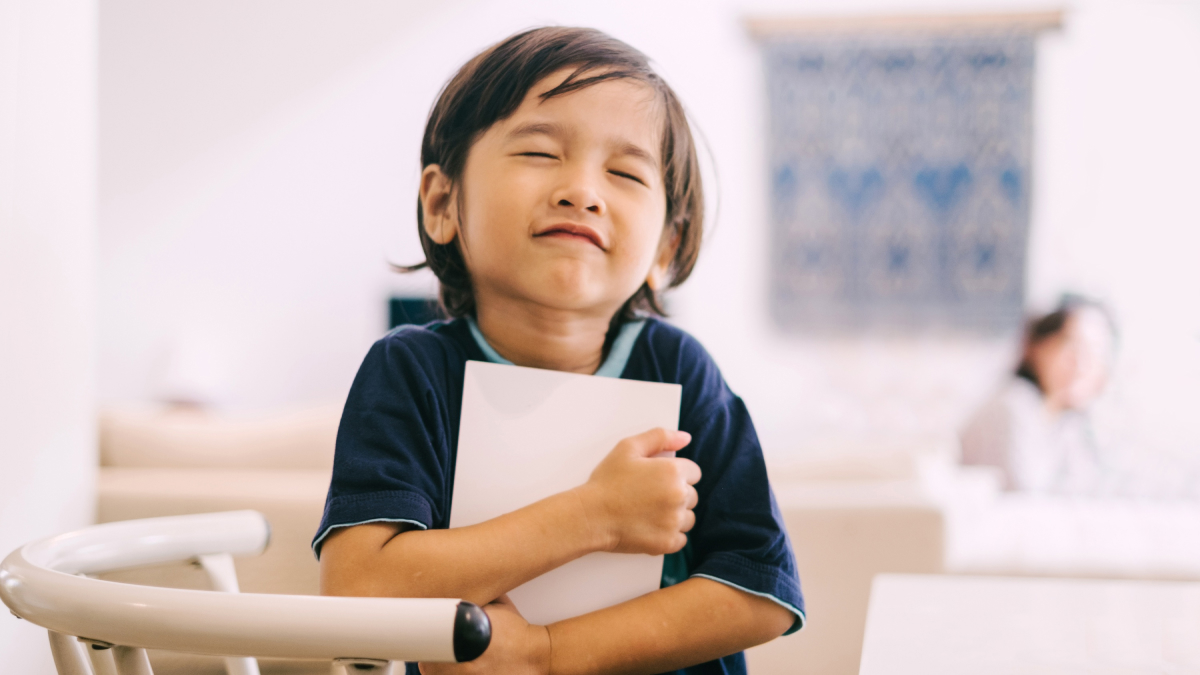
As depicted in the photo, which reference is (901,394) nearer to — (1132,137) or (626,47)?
(1132,137)

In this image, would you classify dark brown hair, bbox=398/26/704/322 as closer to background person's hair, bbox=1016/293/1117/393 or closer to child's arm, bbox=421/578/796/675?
child's arm, bbox=421/578/796/675

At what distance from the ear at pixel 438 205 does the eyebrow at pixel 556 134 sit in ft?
0.15

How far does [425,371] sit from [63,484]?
0.35 m

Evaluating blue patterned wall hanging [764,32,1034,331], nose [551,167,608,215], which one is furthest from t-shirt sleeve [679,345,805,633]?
blue patterned wall hanging [764,32,1034,331]

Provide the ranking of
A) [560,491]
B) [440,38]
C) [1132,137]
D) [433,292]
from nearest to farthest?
[560,491]
[433,292]
[440,38]
[1132,137]

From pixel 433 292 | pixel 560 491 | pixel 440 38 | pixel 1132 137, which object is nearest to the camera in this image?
pixel 560 491

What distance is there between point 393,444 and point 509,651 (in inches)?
3.7

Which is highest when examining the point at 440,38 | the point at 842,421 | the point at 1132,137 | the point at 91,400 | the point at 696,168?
the point at 1132,137

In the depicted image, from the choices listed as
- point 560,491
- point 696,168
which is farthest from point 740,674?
point 696,168

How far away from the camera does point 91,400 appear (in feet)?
1.96

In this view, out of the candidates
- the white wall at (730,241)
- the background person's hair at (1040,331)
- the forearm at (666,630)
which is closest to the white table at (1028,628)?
the forearm at (666,630)

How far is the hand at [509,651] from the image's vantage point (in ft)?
1.10

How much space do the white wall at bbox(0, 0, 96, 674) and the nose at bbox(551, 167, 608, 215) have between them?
1.11ft

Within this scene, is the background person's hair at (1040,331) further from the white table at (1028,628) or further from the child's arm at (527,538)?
the child's arm at (527,538)
